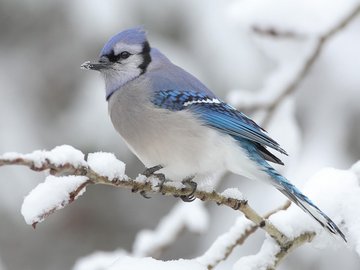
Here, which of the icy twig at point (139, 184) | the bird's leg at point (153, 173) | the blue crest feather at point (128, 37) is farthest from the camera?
the blue crest feather at point (128, 37)

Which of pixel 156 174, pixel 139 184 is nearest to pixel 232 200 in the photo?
pixel 139 184

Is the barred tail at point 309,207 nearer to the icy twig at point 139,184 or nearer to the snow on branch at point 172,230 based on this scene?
the icy twig at point 139,184

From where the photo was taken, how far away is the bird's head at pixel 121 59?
2.58 meters

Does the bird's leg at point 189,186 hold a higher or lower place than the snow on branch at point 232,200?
higher

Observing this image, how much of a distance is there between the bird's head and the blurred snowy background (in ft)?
3.21

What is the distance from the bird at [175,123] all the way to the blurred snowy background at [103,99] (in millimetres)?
982

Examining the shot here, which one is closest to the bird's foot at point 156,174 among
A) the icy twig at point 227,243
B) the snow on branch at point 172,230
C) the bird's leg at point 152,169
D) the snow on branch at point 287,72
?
the bird's leg at point 152,169

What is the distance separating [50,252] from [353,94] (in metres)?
2.32

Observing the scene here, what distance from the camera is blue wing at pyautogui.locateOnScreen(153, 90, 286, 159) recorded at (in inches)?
94.7

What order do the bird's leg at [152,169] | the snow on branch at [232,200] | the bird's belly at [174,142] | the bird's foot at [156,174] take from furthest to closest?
the bird's belly at [174,142]
the bird's leg at [152,169]
the bird's foot at [156,174]
the snow on branch at [232,200]

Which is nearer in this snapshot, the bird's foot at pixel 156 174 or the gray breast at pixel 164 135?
the bird's foot at pixel 156 174

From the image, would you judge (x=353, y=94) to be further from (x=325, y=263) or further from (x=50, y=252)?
(x=50, y=252)

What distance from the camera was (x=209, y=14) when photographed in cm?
418

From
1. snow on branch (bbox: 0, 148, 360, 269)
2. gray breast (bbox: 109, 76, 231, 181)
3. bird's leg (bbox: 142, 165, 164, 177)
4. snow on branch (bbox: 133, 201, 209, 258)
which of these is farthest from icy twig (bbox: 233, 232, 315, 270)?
snow on branch (bbox: 133, 201, 209, 258)
